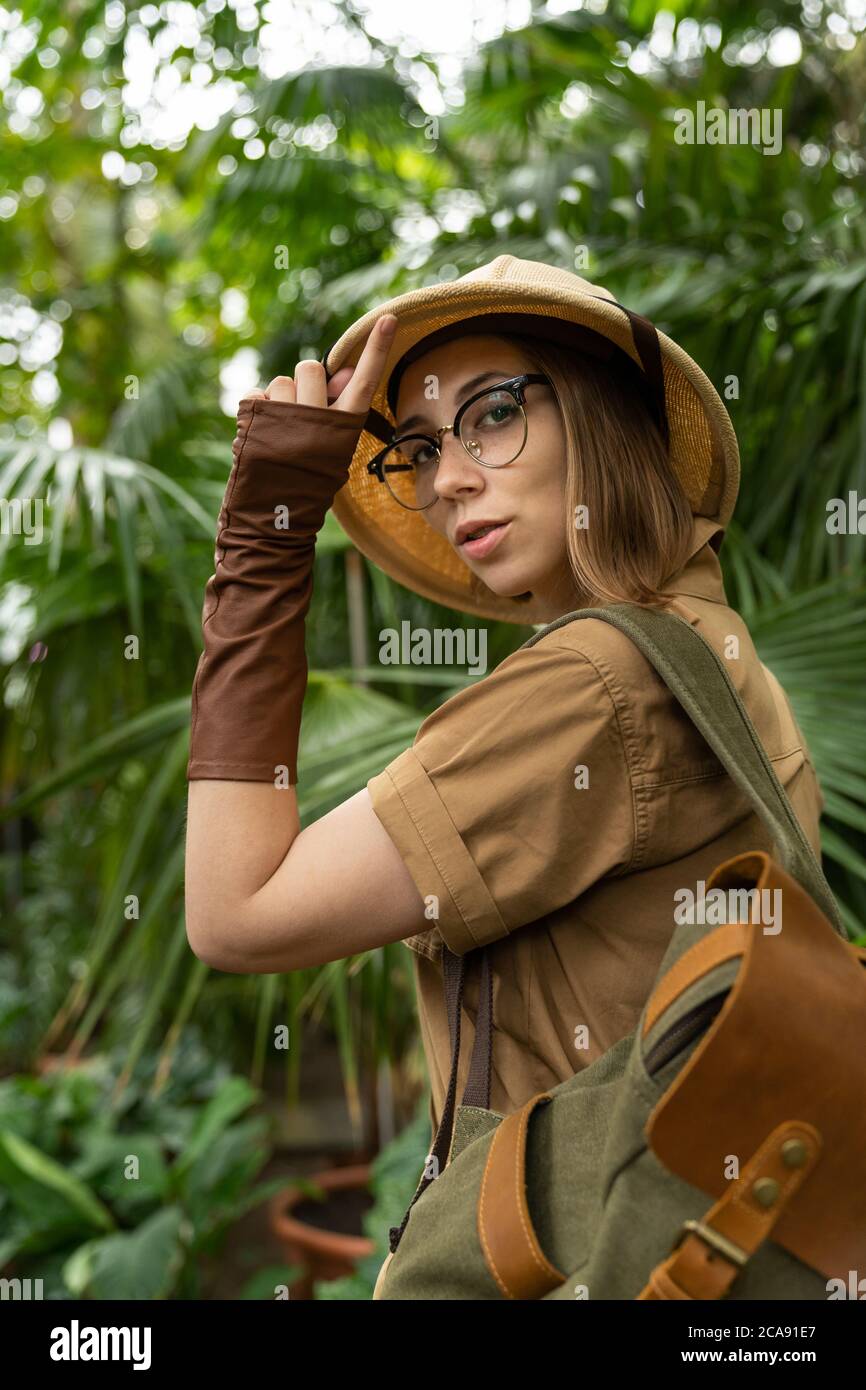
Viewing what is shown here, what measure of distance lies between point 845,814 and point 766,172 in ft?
4.51

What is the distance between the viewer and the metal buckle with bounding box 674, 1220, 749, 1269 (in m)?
0.64

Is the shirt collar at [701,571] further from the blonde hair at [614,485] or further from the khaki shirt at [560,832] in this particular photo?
the khaki shirt at [560,832]

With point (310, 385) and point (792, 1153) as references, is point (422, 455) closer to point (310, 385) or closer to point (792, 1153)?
point (310, 385)

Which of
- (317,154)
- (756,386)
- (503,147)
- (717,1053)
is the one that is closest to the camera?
(717,1053)

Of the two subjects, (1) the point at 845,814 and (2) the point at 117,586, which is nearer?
(1) the point at 845,814

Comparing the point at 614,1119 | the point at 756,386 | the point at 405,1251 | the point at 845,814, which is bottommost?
the point at 405,1251

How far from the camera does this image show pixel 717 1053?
646 mm

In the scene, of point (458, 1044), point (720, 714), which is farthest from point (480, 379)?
point (458, 1044)

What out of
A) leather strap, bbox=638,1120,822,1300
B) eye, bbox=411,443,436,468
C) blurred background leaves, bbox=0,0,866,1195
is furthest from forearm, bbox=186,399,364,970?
blurred background leaves, bbox=0,0,866,1195

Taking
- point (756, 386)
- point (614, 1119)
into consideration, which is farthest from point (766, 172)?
point (614, 1119)

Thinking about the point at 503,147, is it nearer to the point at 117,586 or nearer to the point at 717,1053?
the point at 117,586

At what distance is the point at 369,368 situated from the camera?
91 centimetres

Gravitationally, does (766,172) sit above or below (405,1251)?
above

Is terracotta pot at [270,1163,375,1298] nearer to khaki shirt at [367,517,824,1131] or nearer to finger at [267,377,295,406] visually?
khaki shirt at [367,517,824,1131]
